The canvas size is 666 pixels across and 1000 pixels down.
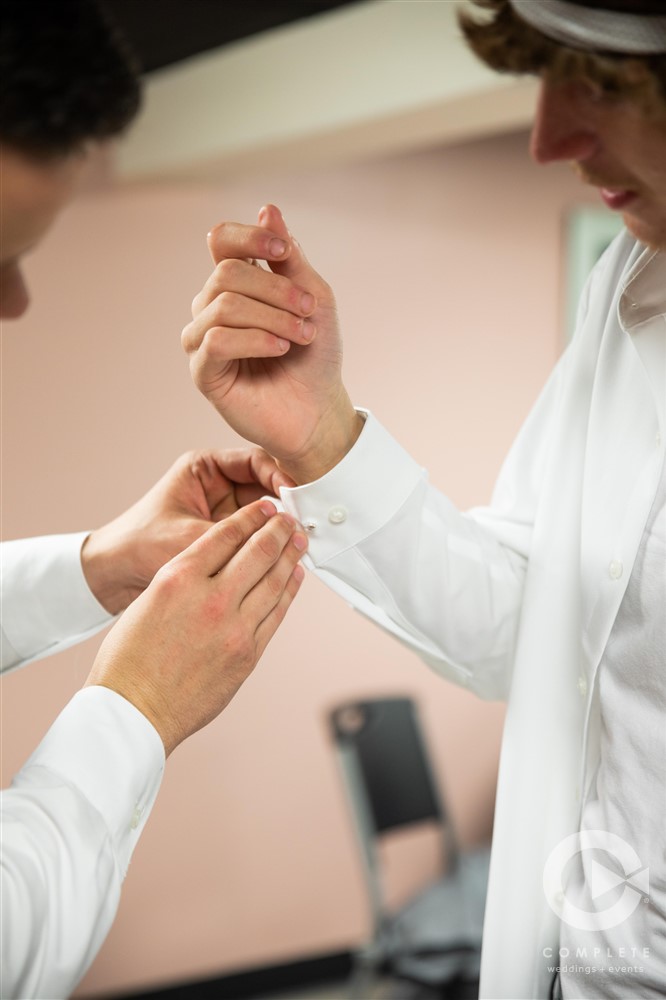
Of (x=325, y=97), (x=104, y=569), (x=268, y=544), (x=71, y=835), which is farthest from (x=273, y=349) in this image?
(x=325, y=97)

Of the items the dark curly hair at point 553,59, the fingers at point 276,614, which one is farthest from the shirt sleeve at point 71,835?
the dark curly hair at point 553,59

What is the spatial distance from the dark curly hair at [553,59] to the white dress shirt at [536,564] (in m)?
0.22

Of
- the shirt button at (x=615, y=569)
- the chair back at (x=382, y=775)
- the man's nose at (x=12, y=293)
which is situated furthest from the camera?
the chair back at (x=382, y=775)

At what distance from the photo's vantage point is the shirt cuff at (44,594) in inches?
28.0

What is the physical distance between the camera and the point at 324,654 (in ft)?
5.18

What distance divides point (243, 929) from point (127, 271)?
1649mm

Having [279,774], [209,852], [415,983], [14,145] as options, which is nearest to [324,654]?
[279,774]

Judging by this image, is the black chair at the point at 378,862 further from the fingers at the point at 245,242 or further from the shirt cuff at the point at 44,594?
the fingers at the point at 245,242

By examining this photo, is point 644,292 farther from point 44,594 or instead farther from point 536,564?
point 44,594

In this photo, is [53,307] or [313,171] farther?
[313,171]

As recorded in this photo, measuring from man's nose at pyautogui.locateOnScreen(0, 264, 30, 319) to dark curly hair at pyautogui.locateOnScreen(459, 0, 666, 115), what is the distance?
340 millimetres

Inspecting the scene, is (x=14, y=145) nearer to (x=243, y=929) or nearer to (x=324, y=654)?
(x=324, y=654)

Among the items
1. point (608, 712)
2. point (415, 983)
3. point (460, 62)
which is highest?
point (460, 62)

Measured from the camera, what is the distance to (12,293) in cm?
61
